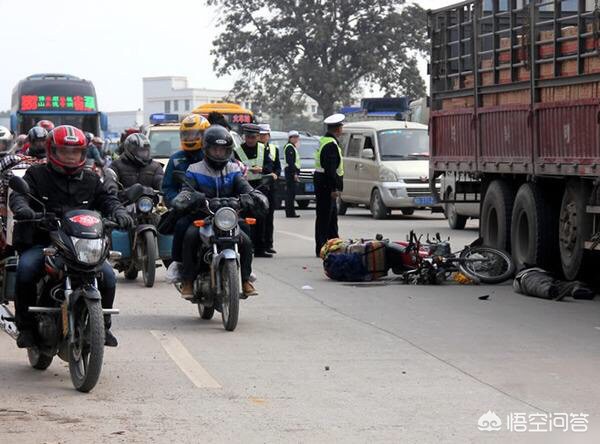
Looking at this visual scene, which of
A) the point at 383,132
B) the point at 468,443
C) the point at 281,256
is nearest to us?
the point at 468,443

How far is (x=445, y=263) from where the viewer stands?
1603 centimetres

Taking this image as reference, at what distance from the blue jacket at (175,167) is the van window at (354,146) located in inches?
669

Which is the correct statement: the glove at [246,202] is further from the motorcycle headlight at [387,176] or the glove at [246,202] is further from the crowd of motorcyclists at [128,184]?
Result: the motorcycle headlight at [387,176]

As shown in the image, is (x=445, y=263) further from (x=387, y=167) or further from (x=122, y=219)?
(x=387, y=167)

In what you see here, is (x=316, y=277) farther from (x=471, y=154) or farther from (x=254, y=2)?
(x=254, y=2)

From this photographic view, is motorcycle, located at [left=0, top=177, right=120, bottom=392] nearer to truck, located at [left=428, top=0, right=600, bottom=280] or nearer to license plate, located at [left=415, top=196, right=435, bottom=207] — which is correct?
truck, located at [left=428, top=0, right=600, bottom=280]

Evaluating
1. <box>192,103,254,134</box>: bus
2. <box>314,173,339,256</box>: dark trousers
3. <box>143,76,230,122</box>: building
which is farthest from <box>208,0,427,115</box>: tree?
<box>143,76,230,122</box>: building

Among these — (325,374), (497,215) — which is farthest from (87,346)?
(497,215)

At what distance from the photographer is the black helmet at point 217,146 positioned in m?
12.2

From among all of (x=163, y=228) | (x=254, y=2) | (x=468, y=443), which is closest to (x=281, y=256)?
(x=163, y=228)

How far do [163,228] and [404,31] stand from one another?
63631 mm

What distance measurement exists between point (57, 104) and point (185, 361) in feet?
115

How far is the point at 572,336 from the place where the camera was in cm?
1160

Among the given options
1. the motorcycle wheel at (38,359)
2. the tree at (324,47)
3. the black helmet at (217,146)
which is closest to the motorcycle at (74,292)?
the motorcycle wheel at (38,359)
